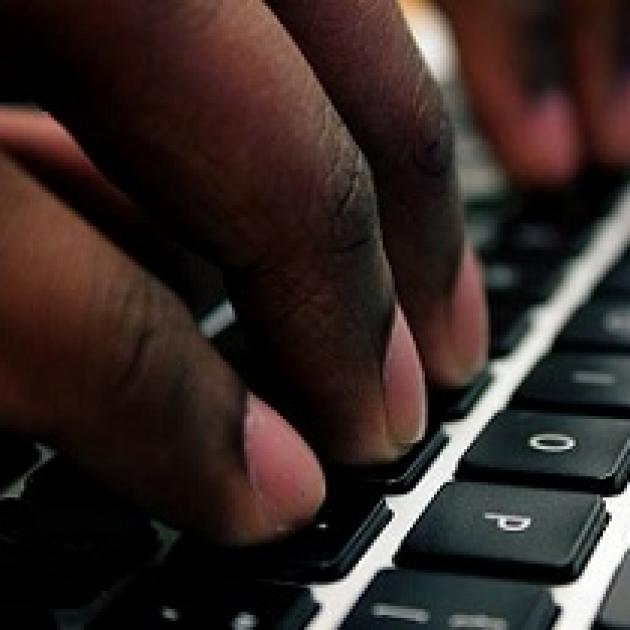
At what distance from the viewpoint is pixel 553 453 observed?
→ 46 centimetres

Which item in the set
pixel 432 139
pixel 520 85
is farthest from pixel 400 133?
pixel 520 85

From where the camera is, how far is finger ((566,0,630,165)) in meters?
0.86

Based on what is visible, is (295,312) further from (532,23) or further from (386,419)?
(532,23)

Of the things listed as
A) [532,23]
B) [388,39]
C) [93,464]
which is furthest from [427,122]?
[532,23]

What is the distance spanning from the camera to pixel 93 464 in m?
0.38

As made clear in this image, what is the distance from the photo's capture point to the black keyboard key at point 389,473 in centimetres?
45

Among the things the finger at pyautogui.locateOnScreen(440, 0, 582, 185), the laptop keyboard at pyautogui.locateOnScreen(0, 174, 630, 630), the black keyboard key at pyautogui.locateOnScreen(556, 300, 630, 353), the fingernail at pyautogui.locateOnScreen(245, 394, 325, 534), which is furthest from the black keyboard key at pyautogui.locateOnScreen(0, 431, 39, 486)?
the finger at pyautogui.locateOnScreen(440, 0, 582, 185)

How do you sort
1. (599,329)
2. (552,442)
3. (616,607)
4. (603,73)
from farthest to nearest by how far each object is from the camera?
(603,73), (599,329), (552,442), (616,607)

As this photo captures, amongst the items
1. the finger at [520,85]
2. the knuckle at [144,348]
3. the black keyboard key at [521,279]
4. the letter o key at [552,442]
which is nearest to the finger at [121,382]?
the knuckle at [144,348]

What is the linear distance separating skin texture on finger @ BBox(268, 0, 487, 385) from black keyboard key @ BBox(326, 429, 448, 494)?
0.18 ft

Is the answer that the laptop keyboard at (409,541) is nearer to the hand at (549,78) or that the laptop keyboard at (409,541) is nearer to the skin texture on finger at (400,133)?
the skin texture on finger at (400,133)

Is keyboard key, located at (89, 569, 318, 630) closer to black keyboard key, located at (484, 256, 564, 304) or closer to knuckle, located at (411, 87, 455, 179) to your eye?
knuckle, located at (411, 87, 455, 179)

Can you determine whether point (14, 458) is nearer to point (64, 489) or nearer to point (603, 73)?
point (64, 489)

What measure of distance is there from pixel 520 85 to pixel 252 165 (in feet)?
1.78
